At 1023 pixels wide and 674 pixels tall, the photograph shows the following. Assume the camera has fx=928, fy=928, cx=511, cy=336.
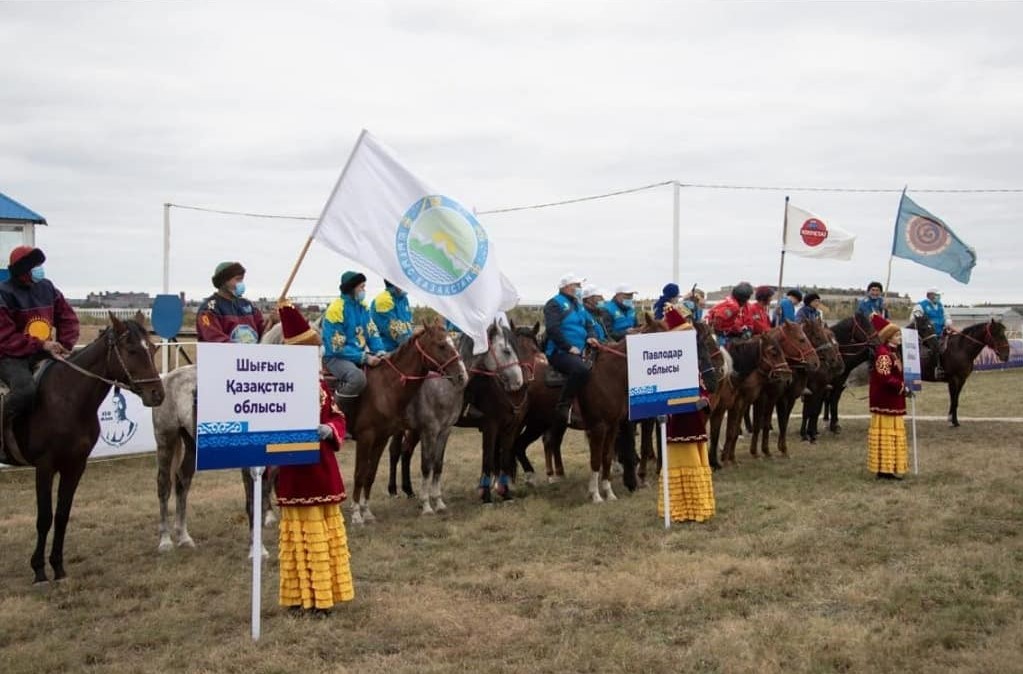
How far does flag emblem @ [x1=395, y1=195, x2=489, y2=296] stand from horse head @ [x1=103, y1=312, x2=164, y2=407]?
2.43m

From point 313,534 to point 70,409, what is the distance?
290cm

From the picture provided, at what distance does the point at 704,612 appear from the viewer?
6.73 meters

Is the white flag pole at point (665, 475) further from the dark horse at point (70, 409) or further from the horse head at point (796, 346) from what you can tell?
the horse head at point (796, 346)

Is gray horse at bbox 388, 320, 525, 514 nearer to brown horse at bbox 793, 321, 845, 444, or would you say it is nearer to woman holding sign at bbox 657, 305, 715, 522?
woman holding sign at bbox 657, 305, 715, 522

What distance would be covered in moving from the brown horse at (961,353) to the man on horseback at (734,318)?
5.72 meters

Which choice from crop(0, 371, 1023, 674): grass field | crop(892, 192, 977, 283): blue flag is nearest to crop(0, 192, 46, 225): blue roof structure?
crop(0, 371, 1023, 674): grass field

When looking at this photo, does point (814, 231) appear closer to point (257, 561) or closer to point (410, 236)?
point (410, 236)

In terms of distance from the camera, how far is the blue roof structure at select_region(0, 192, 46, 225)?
69.2 ft

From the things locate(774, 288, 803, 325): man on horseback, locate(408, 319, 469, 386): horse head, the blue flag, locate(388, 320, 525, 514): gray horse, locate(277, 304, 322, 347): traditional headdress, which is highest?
the blue flag

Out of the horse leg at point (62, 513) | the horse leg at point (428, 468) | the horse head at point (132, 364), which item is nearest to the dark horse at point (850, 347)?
the horse leg at point (428, 468)

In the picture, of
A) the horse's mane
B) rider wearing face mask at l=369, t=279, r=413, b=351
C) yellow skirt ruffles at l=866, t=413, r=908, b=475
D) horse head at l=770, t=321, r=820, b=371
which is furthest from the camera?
horse head at l=770, t=321, r=820, b=371

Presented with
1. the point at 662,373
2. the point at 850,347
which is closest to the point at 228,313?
the point at 662,373

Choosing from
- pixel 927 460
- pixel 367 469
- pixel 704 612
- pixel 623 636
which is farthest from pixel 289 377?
pixel 927 460

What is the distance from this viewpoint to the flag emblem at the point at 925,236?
1911cm
